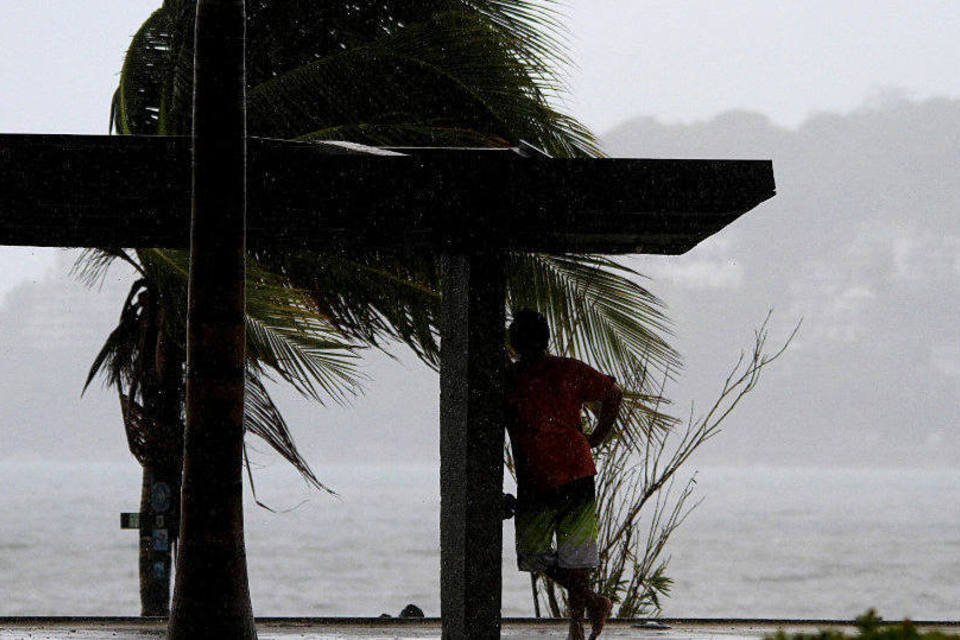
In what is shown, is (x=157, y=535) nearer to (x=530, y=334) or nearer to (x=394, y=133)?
(x=394, y=133)

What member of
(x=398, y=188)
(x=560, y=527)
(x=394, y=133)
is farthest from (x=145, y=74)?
(x=560, y=527)

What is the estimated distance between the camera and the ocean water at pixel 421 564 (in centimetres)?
5794

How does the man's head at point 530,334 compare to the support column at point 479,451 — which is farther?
the man's head at point 530,334

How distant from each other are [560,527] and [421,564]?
205ft

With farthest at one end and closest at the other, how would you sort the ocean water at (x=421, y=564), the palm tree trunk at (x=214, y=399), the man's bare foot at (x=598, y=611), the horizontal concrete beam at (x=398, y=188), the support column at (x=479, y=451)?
the ocean water at (x=421, y=564) → the man's bare foot at (x=598, y=611) → the support column at (x=479, y=451) → the horizontal concrete beam at (x=398, y=188) → the palm tree trunk at (x=214, y=399)

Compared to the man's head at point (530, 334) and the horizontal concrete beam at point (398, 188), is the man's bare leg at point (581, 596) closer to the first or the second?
the man's head at point (530, 334)

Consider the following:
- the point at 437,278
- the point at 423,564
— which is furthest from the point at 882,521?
the point at 437,278

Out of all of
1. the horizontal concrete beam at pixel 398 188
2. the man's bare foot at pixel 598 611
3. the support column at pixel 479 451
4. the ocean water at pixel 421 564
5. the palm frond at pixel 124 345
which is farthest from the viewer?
the ocean water at pixel 421 564

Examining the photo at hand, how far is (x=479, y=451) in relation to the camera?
680 cm

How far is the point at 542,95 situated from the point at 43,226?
5.30m

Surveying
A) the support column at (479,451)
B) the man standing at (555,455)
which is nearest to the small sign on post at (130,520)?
the support column at (479,451)

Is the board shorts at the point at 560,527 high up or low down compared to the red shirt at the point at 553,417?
down

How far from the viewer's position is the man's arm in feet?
22.5

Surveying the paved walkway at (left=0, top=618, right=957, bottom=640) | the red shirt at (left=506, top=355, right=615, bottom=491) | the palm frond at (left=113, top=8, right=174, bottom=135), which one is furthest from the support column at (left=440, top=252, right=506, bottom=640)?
the palm frond at (left=113, top=8, right=174, bottom=135)
